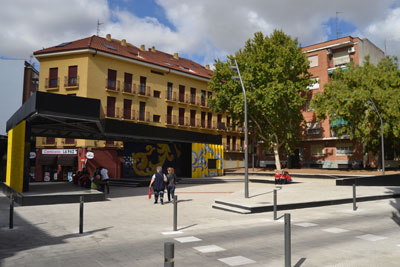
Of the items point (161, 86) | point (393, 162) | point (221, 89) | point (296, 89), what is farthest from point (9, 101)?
point (393, 162)

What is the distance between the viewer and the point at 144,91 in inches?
1585

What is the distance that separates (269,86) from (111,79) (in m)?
18.2

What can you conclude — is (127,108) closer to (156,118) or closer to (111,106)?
(111,106)

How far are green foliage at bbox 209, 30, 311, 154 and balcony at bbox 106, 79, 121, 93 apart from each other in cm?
1155

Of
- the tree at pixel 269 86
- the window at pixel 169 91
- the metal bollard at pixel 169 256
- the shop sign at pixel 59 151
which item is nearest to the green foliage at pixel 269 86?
the tree at pixel 269 86

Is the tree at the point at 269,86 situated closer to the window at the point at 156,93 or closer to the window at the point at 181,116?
the window at the point at 181,116

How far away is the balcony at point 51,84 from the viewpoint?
36250 mm

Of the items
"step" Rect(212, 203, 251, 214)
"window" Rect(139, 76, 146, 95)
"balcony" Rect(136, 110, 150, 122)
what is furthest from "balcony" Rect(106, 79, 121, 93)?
"step" Rect(212, 203, 251, 214)

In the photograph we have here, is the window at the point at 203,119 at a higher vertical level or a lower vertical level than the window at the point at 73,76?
lower

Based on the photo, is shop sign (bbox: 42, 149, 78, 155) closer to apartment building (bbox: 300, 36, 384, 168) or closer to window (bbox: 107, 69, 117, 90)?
window (bbox: 107, 69, 117, 90)

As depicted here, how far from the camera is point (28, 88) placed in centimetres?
5159

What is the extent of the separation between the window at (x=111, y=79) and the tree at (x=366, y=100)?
2306cm

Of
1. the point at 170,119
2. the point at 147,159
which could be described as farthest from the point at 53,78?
the point at 147,159

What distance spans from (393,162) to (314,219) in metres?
38.0
